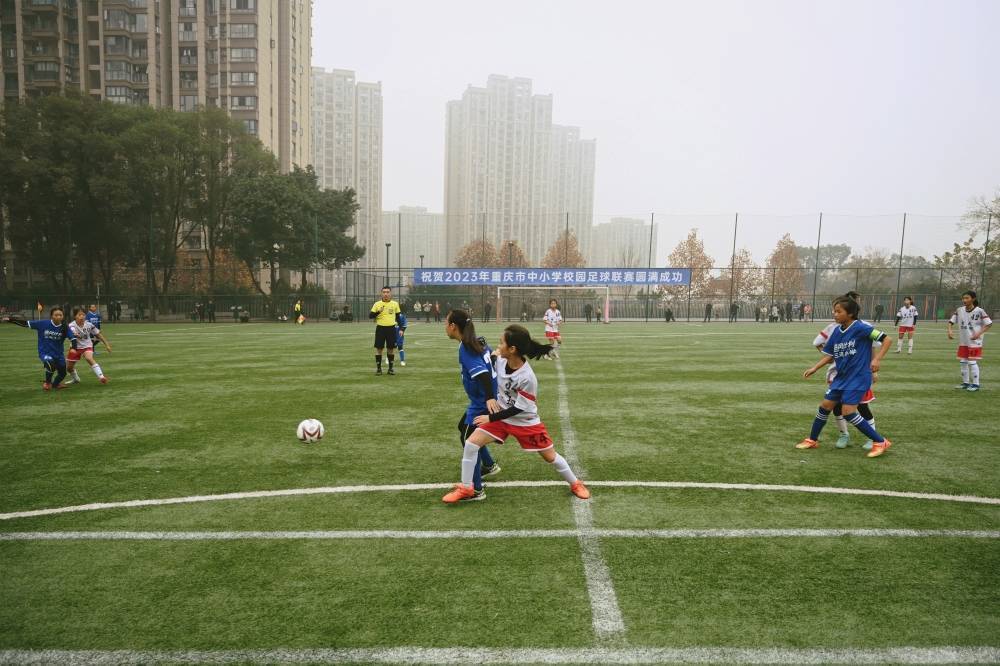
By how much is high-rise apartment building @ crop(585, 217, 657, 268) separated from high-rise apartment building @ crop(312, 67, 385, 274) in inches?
2268

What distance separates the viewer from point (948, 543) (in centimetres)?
452

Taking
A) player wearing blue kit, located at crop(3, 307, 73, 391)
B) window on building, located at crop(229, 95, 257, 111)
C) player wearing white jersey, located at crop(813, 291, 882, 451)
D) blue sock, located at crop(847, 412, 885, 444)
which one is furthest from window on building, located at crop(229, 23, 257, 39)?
blue sock, located at crop(847, 412, 885, 444)

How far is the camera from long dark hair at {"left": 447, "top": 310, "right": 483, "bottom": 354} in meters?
5.58

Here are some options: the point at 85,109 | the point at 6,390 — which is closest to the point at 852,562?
the point at 6,390

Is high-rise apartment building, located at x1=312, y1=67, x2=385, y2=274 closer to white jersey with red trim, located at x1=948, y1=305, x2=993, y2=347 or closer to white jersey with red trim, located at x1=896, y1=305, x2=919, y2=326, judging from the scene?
white jersey with red trim, located at x1=896, y1=305, x2=919, y2=326

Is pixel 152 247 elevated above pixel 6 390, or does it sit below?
above

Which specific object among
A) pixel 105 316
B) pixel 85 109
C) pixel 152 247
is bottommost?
pixel 105 316

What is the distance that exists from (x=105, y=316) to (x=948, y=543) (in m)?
53.1

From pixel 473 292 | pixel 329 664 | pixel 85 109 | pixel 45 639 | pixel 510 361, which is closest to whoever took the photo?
pixel 329 664

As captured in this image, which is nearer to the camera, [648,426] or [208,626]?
[208,626]

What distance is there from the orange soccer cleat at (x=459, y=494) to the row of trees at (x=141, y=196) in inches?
1676

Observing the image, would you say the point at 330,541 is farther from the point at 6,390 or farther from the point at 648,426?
the point at 6,390

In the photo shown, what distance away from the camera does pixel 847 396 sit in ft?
23.4

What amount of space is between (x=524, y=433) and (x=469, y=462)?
0.61 metres
